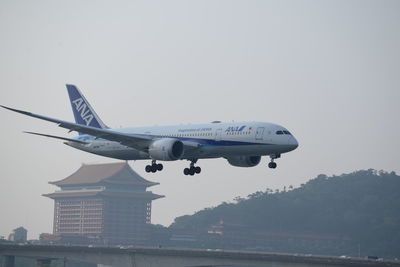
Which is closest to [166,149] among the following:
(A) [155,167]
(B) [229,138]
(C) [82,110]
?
(B) [229,138]

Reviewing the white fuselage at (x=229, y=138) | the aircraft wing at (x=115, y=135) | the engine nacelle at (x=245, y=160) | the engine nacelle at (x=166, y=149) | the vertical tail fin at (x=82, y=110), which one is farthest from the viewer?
the vertical tail fin at (x=82, y=110)

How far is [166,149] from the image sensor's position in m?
79.6

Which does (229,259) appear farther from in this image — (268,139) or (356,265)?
(268,139)

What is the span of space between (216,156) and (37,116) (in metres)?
19.1

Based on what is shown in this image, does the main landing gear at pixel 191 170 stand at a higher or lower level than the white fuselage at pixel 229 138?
lower

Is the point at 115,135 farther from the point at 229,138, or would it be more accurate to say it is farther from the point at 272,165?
the point at 272,165

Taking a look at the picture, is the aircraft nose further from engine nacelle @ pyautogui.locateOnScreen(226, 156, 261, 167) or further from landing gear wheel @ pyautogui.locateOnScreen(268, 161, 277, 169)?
engine nacelle @ pyautogui.locateOnScreen(226, 156, 261, 167)

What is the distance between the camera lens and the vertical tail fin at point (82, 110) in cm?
9925

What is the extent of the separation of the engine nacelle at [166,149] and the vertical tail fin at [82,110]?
19.2 metres

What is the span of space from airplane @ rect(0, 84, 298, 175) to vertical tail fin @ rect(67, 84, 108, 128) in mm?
7799

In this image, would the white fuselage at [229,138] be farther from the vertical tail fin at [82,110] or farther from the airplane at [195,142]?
the vertical tail fin at [82,110]

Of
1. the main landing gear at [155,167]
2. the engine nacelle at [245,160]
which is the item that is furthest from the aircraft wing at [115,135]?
the engine nacelle at [245,160]

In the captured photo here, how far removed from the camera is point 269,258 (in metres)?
123

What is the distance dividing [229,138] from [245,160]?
19.9ft
